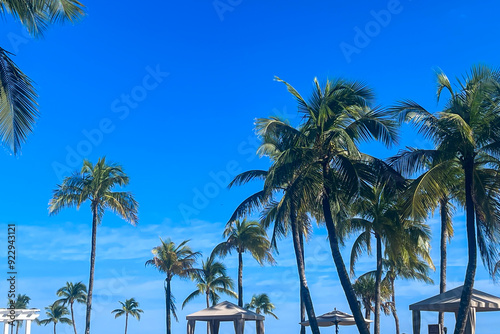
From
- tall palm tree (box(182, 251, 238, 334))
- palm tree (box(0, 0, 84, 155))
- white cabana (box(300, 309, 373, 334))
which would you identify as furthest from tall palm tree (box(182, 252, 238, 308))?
palm tree (box(0, 0, 84, 155))

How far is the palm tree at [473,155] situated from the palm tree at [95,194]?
24274 mm

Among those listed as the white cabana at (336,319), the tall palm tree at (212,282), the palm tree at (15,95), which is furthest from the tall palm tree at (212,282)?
the palm tree at (15,95)

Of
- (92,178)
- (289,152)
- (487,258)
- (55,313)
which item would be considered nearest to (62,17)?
(289,152)

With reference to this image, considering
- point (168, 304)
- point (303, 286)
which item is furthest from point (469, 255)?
point (168, 304)

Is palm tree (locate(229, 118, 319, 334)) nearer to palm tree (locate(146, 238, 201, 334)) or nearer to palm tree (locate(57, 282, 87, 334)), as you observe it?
palm tree (locate(146, 238, 201, 334))

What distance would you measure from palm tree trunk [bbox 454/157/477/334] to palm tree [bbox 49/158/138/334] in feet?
82.2

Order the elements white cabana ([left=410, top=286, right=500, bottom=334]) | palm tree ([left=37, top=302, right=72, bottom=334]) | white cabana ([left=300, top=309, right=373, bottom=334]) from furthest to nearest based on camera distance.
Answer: palm tree ([left=37, top=302, right=72, bottom=334]), white cabana ([left=300, top=309, right=373, bottom=334]), white cabana ([left=410, top=286, right=500, bottom=334])

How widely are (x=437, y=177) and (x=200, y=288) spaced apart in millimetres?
34827

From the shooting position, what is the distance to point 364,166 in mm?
24312

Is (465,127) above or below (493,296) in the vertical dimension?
above

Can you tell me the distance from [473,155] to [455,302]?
5583mm

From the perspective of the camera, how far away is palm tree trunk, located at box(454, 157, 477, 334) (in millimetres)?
19797

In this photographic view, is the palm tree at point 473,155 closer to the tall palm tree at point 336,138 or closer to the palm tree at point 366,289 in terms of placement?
the tall palm tree at point 336,138

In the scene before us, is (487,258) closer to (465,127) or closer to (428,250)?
(465,127)
